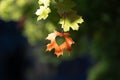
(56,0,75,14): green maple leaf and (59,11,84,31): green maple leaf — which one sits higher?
(56,0,75,14): green maple leaf

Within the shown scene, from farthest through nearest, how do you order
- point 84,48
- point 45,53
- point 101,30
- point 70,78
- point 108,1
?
point 70,78 → point 45,53 → point 84,48 → point 101,30 → point 108,1

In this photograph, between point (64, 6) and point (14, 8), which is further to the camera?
point (14, 8)

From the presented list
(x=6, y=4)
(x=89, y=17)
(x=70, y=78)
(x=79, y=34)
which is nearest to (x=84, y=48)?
(x=79, y=34)

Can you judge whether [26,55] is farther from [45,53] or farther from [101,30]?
[101,30]

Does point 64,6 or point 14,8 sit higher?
point 64,6

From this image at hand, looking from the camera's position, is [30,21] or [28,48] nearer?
[30,21]

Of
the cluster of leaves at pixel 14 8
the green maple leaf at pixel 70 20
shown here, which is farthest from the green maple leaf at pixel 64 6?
the cluster of leaves at pixel 14 8

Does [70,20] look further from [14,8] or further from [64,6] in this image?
[14,8]

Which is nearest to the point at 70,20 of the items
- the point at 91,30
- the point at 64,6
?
the point at 64,6

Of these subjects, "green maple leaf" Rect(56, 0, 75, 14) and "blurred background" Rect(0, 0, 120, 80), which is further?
"blurred background" Rect(0, 0, 120, 80)

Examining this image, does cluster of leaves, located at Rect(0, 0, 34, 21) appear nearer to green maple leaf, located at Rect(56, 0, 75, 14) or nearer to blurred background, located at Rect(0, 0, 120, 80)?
blurred background, located at Rect(0, 0, 120, 80)

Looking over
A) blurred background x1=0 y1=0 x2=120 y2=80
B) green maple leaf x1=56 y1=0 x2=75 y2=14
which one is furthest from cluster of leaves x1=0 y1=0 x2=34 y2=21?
green maple leaf x1=56 y1=0 x2=75 y2=14
